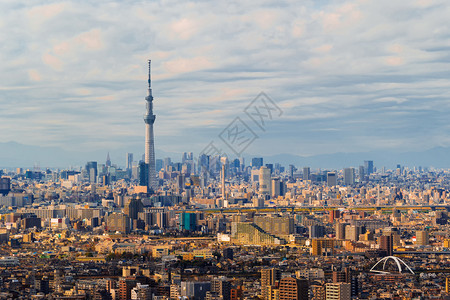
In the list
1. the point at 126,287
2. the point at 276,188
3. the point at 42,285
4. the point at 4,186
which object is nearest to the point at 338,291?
the point at 126,287

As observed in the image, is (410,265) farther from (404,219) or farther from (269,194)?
(269,194)

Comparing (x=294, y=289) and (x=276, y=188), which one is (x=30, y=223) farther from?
(x=276, y=188)

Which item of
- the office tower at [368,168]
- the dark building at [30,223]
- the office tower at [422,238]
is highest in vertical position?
the office tower at [368,168]

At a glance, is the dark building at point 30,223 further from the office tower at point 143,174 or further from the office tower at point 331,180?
the office tower at point 331,180

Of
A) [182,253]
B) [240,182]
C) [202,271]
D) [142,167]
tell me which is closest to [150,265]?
[202,271]

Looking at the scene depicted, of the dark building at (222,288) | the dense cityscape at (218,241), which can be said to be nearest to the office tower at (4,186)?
the dense cityscape at (218,241)
